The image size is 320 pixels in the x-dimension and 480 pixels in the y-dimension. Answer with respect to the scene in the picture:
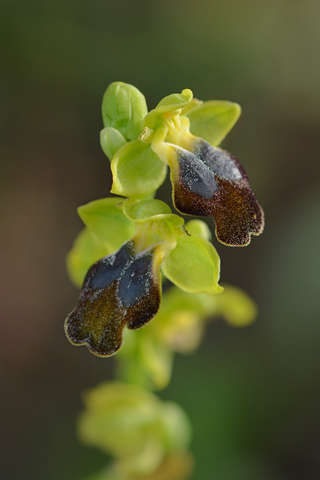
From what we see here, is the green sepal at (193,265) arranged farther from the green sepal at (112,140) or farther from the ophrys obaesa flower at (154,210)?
the green sepal at (112,140)

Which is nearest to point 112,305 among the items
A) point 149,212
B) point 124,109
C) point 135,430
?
point 149,212

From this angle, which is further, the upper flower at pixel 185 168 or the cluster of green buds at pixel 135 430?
the cluster of green buds at pixel 135 430

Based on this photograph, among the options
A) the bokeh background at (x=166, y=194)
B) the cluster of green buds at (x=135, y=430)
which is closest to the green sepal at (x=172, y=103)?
the cluster of green buds at (x=135, y=430)

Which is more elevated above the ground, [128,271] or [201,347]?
[128,271]

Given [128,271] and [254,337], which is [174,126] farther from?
[254,337]

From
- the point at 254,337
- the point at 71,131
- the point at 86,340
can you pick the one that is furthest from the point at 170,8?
the point at 86,340

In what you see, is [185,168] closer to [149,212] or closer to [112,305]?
[149,212]
